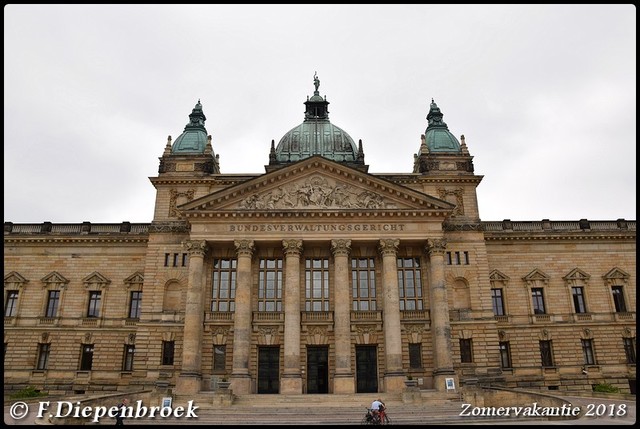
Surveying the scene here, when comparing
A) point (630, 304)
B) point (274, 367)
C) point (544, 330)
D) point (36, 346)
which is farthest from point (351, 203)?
point (36, 346)

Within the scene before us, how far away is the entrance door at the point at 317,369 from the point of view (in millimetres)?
39812

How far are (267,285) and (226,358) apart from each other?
21.8 ft

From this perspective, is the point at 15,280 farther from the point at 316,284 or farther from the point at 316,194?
the point at 316,194

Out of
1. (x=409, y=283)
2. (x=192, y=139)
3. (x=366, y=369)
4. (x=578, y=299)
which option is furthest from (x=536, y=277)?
(x=192, y=139)

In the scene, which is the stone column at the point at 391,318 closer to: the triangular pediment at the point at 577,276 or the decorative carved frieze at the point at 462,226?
the decorative carved frieze at the point at 462,226

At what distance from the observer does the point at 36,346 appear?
45812mm

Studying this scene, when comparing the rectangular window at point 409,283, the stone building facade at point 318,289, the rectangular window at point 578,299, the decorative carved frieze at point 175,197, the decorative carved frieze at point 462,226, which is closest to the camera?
the stone building facade at point 318,289

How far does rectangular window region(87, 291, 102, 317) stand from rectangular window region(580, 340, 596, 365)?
4386 cm

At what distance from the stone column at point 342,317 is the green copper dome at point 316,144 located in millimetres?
12945

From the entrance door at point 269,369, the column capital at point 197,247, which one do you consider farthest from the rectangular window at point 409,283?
the column capital at point 197,247

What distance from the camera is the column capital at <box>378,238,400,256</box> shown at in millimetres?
40969

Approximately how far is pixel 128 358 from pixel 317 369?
57.4 feet

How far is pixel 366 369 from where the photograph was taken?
40.5 metres

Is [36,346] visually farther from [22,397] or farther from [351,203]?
[351,203]
